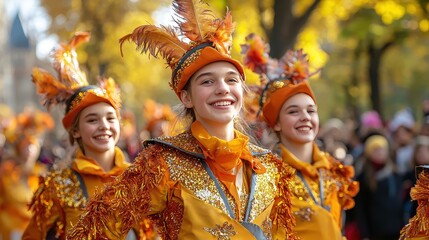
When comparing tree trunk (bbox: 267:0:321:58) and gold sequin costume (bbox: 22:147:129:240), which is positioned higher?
tree trunk (bbox: 267:0:321:58)

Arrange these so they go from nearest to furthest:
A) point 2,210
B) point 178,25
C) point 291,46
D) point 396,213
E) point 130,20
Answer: point 178,25
point 396,213
point 2,210
point 291,46
point 130,20

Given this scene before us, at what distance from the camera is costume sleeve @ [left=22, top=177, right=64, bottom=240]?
6.98 meters

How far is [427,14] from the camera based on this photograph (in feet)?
49.5

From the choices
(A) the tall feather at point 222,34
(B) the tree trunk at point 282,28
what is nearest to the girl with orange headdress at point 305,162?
(A) the tall feather at point 222,34

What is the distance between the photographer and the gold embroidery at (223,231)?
4984 mm

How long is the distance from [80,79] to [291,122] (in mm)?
1873

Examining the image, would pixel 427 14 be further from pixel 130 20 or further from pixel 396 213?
pixel 130 20

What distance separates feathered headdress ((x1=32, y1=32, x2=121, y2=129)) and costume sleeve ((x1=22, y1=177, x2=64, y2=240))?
656 millimetres

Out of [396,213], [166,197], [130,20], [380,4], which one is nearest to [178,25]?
[166,197]

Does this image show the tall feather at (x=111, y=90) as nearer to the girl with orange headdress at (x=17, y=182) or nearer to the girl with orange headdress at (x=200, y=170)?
the girl with orange headdress at (x=200, y=170)

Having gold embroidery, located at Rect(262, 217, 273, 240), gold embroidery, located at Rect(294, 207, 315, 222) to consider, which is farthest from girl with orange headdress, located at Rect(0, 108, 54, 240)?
gold embroidery, located at Rect(262, 217, 273, 240)

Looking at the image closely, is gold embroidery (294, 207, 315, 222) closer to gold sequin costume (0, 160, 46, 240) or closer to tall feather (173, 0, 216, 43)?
tall feather (173, 0, 216, 43)

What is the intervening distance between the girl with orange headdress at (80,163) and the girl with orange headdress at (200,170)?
1.74 metres

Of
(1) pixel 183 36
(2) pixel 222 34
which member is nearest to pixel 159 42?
(1) pixel 183 36
